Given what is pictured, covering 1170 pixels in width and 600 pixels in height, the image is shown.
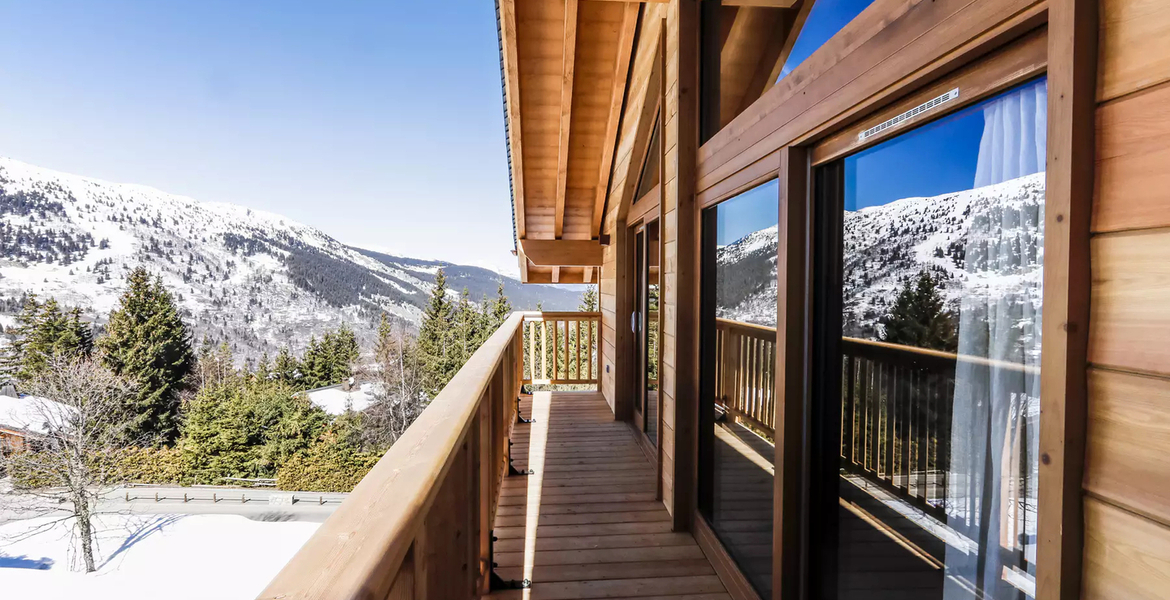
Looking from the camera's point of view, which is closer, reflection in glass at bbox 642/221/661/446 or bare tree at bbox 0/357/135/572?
reflection in glass at bbox 642/221/661/446

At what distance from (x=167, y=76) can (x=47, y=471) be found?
55408 millimetres

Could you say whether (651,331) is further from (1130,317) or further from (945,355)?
(1130,317)

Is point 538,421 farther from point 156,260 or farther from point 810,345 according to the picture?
point 156,260

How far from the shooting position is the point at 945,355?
116 centimetres

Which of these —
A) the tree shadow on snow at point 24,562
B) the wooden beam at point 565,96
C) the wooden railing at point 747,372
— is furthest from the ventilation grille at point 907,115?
the tree shadow on snow at point 24,562

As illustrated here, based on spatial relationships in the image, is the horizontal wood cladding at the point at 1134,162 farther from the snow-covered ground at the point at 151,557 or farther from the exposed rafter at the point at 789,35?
the snow-covered ground at the point at 151,557

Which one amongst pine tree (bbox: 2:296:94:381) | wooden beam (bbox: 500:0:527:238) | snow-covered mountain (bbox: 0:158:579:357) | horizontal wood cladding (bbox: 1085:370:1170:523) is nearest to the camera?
horizontal wood cladding (bbox: 1085:370:1170:523)

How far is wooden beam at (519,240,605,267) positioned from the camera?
20.9ft

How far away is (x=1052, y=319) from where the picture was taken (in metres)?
0.84

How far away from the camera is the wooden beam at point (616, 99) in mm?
4005

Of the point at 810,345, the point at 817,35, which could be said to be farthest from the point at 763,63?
the point at 810,345

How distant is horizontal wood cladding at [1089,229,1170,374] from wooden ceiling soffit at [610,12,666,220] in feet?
9.83

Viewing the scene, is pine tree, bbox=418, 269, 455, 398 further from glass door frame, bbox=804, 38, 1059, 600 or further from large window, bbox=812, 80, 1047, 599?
large window, bbox=812, 80, 1047, 599

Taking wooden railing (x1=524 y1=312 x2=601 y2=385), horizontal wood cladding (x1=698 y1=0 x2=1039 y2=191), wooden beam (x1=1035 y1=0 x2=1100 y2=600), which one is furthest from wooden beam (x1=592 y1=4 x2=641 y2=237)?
wooden beam (x1=1035 y1=0 x2=1100 y2=600)
